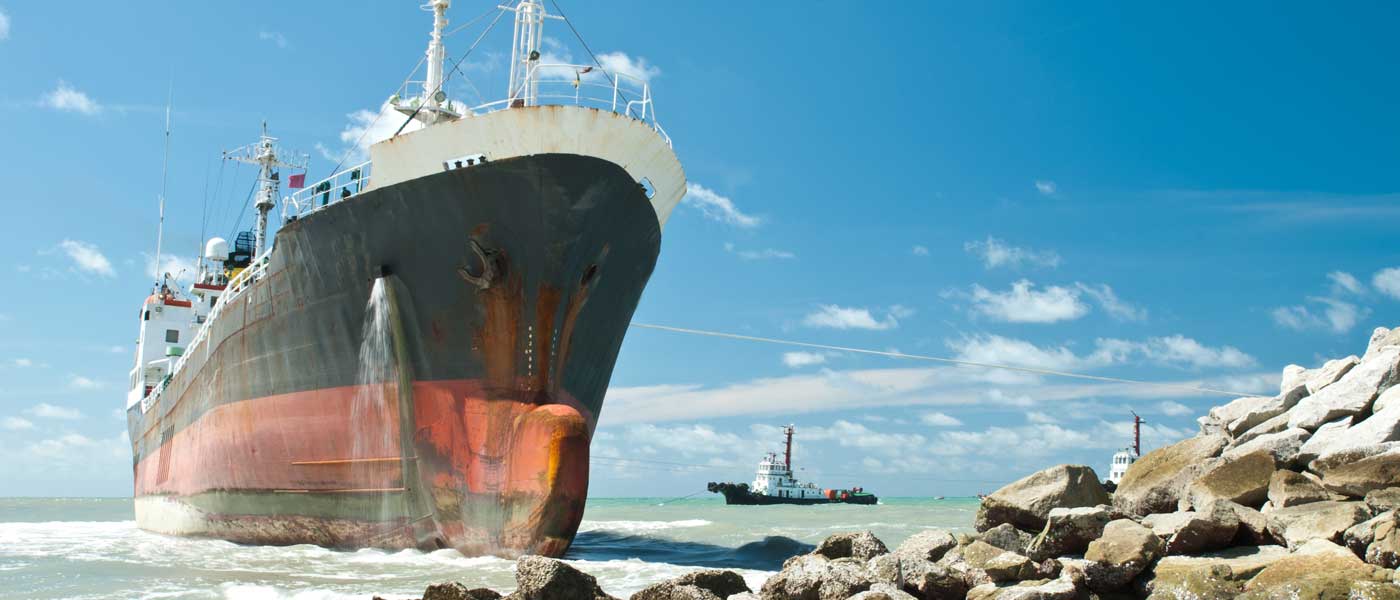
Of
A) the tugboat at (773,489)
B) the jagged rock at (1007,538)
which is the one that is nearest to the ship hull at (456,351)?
the jagged rock at (1007,538)

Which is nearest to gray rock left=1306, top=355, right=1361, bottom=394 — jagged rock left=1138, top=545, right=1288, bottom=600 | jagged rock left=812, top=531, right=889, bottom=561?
jagged rock left=1138, top=545, right=1288, bottom=600

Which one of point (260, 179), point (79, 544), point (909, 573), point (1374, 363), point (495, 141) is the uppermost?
point (260, 179)

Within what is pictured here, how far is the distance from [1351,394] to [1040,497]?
9.78ft

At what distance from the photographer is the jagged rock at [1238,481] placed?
305 inches

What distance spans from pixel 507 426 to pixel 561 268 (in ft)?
6.49

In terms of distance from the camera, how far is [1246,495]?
7.75m

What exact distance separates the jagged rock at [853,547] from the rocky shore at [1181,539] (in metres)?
0.01

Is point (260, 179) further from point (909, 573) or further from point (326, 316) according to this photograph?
point (909, 573)

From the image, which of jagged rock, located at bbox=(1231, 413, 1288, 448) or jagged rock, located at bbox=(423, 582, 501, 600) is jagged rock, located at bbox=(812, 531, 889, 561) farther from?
jagged rock, located at bbox=(1231, 413, 1288, 448)

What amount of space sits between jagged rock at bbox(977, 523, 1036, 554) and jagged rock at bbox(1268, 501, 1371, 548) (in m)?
1.75

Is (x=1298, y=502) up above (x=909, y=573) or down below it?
above

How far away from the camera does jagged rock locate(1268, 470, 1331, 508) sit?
7.28 meters

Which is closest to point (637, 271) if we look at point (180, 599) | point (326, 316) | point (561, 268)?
point (561, 268)

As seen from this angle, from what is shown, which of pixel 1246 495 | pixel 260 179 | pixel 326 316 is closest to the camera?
pixel 1246 495
